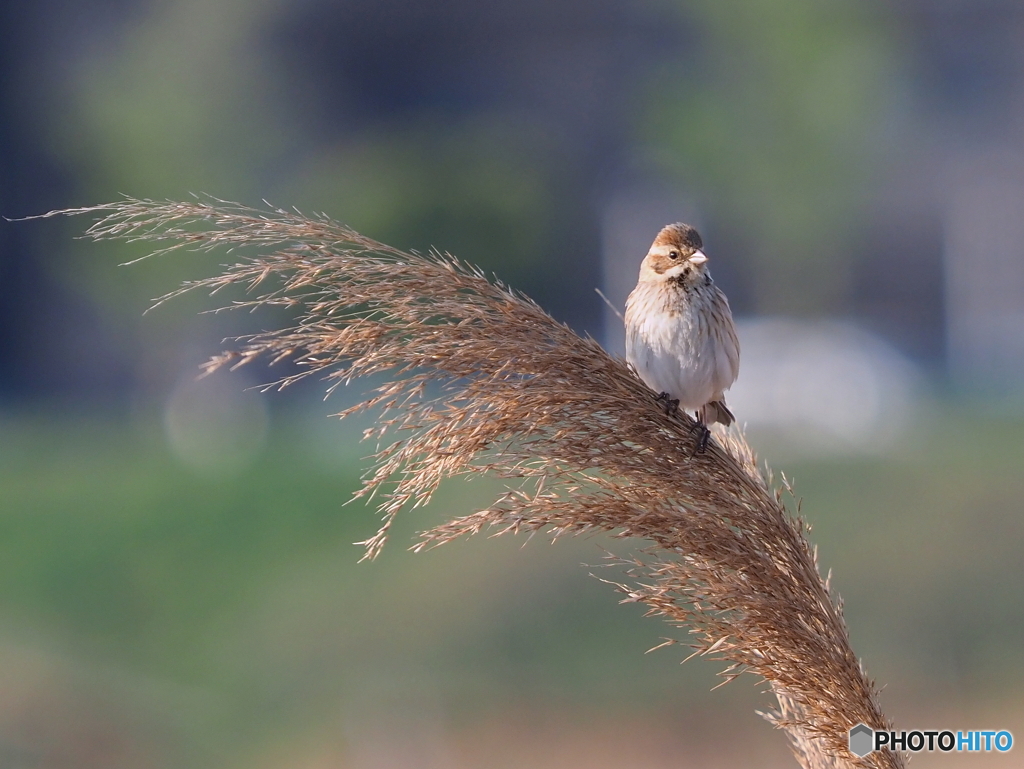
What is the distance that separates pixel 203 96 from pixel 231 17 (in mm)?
2094

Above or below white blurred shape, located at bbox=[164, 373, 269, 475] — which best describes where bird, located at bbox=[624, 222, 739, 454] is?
below

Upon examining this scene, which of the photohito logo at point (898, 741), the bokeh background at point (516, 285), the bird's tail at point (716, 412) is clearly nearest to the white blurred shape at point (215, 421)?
the bokeh background at point (516, 285)

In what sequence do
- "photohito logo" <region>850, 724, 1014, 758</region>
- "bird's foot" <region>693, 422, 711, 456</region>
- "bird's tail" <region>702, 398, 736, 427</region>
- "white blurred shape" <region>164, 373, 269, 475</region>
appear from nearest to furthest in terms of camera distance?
"photohito logo" <region>850, 724, 1014, 758</region>
"bird's foot" <region>693, 422, 711, 456</region>
"bird's tail" <region>702, 398, 736, 427</region>
"white blurred shape" <region>164, 373, 269, 475</region>

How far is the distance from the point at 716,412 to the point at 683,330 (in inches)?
11.8

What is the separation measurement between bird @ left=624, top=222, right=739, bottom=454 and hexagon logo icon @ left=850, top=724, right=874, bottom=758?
1.27m

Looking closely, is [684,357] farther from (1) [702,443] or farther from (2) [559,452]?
(2) [559,452]

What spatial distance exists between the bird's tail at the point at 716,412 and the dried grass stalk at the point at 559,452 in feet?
3.93

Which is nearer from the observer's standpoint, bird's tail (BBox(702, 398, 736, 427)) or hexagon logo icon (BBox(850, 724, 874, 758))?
hexagon logo icon (BBox(850, 724, 874, 758))

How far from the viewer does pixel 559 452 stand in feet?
7.71

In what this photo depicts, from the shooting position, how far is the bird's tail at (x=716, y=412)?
363 centimetres

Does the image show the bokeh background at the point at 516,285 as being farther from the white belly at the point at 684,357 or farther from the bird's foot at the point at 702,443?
the bird's foot at the point at 702,443

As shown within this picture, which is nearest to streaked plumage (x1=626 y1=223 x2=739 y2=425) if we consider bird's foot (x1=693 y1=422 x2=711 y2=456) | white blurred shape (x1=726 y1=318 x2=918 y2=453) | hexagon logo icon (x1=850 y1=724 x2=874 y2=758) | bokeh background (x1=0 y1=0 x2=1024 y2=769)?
bird's foot (x1=693 y1=422 x2=711 y2=456)

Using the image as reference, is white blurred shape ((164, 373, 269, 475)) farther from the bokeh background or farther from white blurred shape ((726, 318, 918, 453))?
white blurred shape ((726, 318, 918, 453))

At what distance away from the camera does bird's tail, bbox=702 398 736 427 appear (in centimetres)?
363
